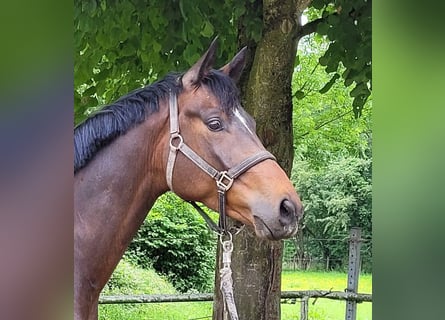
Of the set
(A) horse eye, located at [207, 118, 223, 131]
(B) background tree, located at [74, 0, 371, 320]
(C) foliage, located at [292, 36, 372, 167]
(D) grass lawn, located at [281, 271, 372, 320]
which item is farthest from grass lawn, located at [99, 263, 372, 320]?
(A) horse eye, located at [207, 118, 223, 131]

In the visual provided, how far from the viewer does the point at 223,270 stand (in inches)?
48.1

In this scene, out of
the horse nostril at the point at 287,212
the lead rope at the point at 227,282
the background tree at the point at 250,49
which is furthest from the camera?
the background tree at the point at 250,49

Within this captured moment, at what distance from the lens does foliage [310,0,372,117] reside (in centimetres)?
143

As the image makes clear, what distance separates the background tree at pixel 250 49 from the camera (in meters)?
1.30

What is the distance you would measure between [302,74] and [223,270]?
57cm

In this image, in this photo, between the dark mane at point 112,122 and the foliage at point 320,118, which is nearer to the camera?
the dark mane at point 112,122

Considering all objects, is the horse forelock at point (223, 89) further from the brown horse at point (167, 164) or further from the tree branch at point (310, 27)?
the tree branch at point (310, 27)

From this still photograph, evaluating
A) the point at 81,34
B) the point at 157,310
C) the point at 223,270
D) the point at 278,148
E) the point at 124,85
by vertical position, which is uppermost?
the point at 81,34

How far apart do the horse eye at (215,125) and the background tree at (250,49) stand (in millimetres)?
247

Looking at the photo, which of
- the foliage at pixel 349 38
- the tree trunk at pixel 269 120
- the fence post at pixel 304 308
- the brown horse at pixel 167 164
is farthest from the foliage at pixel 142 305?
the foliage at pixel 349 38
